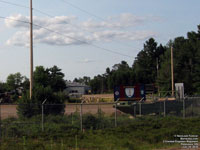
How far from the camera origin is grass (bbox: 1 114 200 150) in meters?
13.5

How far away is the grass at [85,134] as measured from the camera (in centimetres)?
1348

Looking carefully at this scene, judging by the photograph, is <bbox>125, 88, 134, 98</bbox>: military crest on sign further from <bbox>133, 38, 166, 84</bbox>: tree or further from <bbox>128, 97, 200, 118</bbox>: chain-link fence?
<bbox>133, 38, 166, 84</bbox>: tree

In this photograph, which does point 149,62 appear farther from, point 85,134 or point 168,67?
point 85,134

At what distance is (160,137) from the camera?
15805mm

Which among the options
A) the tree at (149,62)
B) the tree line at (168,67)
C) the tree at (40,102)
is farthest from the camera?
the tree at (149,62)

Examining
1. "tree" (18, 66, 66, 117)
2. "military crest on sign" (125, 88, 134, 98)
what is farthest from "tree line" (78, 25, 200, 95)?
"tree" (18, 66, 66, 117)

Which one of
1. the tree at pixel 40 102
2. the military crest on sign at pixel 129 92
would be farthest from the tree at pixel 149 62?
the tree at pixel 40 102

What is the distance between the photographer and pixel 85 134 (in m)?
17.0

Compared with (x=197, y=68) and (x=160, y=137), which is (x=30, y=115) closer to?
(x=160, y=137)

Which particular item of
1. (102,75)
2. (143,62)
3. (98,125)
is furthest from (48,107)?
(102,75)

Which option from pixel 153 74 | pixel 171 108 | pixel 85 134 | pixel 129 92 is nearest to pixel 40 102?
pixel 85 134

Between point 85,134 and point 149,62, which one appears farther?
point 149,62

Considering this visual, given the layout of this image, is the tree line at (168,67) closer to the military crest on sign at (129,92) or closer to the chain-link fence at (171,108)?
the military crest on sign at (129,92)

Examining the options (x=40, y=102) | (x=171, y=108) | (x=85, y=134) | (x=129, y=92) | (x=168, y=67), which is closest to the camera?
(x=85, y=134)
